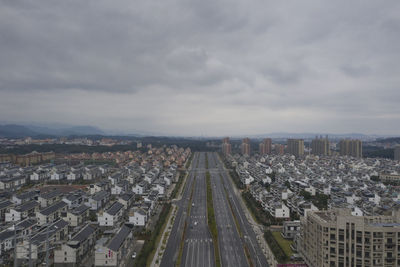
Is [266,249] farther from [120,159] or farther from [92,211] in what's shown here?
[120,159]

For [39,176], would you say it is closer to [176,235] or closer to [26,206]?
[26,206]

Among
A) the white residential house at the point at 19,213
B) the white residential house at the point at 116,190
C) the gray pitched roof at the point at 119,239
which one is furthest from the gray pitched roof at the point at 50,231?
the white residential house at the point at 116,190

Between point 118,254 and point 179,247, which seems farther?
point 179,247

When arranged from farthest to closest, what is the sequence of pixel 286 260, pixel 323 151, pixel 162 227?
1. pixel 323 151
2. pixel 162 227
3. pixel 286 260

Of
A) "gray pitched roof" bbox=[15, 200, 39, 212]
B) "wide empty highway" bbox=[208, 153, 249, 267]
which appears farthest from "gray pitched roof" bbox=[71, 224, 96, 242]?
"gray pitched roof" bbox=[15, 200, 39, 212]

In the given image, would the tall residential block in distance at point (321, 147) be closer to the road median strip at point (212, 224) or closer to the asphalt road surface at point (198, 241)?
the road median strip at point (212, 224)

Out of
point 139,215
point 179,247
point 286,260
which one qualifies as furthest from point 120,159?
point 286,260
